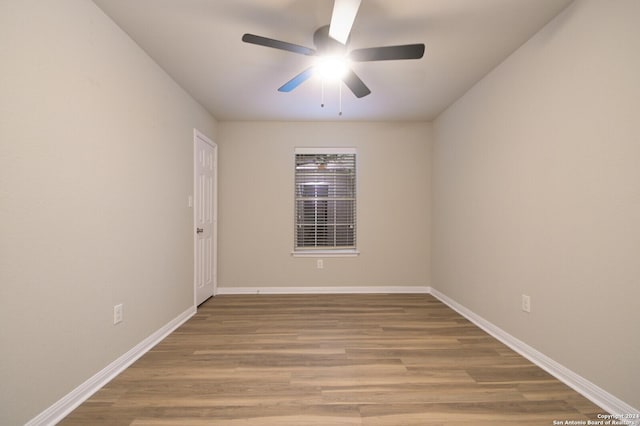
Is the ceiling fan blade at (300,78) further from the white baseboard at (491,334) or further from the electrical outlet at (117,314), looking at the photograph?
the white baseboard at (491,334)

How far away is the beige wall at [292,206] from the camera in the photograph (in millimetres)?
4008

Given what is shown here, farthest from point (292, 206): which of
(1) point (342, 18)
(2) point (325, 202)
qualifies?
(1) point (342, 18)

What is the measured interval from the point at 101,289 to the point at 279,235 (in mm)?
2365

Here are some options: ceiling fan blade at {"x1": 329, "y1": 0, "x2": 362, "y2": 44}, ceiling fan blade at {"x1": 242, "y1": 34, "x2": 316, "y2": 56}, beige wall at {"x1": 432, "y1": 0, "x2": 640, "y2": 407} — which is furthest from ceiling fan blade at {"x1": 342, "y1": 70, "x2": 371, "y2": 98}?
beige wall at {"x1": 432, "y1": 0, "x2": 640, "y2": 407}

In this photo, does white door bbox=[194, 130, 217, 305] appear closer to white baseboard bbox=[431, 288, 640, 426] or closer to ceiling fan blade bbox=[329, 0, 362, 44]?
ceiling fan blade bbox=[329, 0, 362, 44]

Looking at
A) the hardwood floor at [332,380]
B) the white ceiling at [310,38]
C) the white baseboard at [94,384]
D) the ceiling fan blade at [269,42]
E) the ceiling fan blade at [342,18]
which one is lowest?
the hardwood floor at [332,380]

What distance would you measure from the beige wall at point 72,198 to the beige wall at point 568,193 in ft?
10.1

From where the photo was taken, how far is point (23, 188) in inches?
53.2

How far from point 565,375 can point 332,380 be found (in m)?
1.55

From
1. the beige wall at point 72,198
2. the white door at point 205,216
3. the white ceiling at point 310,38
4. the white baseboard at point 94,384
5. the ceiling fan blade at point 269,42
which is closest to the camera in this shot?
the beige wall at point 72,198

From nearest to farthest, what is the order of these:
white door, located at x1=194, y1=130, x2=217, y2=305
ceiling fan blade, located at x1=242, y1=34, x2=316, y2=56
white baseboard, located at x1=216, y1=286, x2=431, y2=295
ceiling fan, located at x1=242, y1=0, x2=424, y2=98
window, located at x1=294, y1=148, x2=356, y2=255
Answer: ceiling fan, located at x1=242, y1=0, x2=424, y2=98 → ceiling fan blade, located at x1=242, y1=34, x2=316, y2=56 → white door, located at x1=194, y1=130, x2=217, y2=305 → white baseboard, located at x1=216, y1=286, x2=431, y2=295 → window, located at x1=294, y1=148, x2=356, y2=255

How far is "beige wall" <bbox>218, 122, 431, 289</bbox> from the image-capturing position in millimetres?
4008

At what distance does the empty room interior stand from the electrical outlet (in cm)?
1

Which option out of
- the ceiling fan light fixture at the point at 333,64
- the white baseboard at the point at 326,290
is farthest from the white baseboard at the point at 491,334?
the ceiling fan light fixture at the point at 333,64
